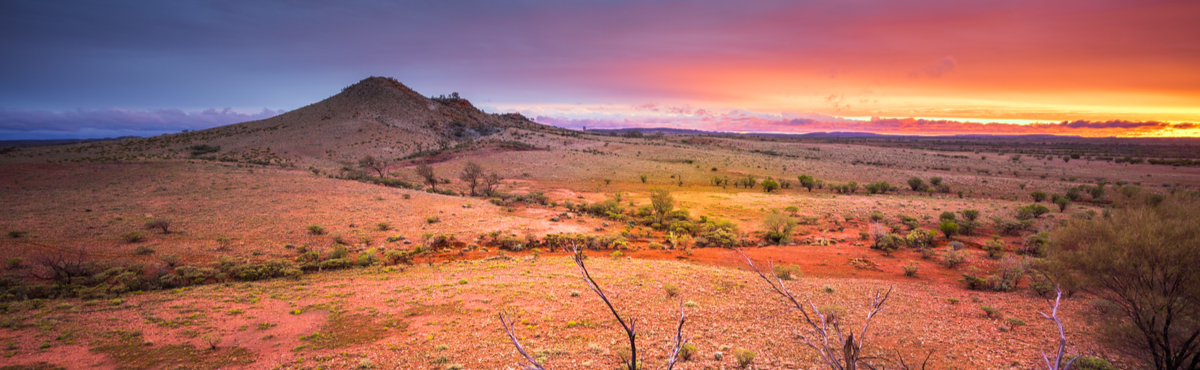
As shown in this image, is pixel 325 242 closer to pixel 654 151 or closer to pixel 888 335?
pixel 888 335

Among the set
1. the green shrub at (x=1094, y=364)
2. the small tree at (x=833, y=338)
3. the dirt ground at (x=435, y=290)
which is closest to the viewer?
the small tree at (x=833, y=338)

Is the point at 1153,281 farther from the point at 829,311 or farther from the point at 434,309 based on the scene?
the point at 434,309

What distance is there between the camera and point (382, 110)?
3339 inches

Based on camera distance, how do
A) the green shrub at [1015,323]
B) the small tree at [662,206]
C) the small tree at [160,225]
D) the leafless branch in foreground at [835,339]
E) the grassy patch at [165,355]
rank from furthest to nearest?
the small tree at [662,206]
the small tree at [160,225]
the green shrub at [1015,323]
the grassy patch at [165,355]
the leafless branch in foreground at [835,339]

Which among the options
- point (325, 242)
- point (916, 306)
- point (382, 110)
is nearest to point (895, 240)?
point (916, 306)

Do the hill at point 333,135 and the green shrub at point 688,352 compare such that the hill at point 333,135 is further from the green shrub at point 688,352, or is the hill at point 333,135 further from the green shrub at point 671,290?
the green shrub at point 688,352

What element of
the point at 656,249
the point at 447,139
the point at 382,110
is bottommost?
the point at 656,249

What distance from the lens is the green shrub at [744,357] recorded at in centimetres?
902

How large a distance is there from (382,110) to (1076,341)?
96.2 meters

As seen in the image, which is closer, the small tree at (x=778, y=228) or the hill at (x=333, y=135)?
the small tree at (x=778, y=228)

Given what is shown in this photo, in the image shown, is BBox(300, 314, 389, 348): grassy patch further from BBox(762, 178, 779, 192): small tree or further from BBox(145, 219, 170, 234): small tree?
BBox(762, 178, 779, 192): small tree

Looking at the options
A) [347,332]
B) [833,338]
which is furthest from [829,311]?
[347,332]

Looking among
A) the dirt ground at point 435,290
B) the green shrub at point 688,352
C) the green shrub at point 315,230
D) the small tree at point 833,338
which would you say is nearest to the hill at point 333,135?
the dirt ground at point 435,290

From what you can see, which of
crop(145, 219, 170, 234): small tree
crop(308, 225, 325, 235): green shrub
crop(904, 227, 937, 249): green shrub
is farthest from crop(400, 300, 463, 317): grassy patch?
crop(904, 227, 937, 249): green shrub
